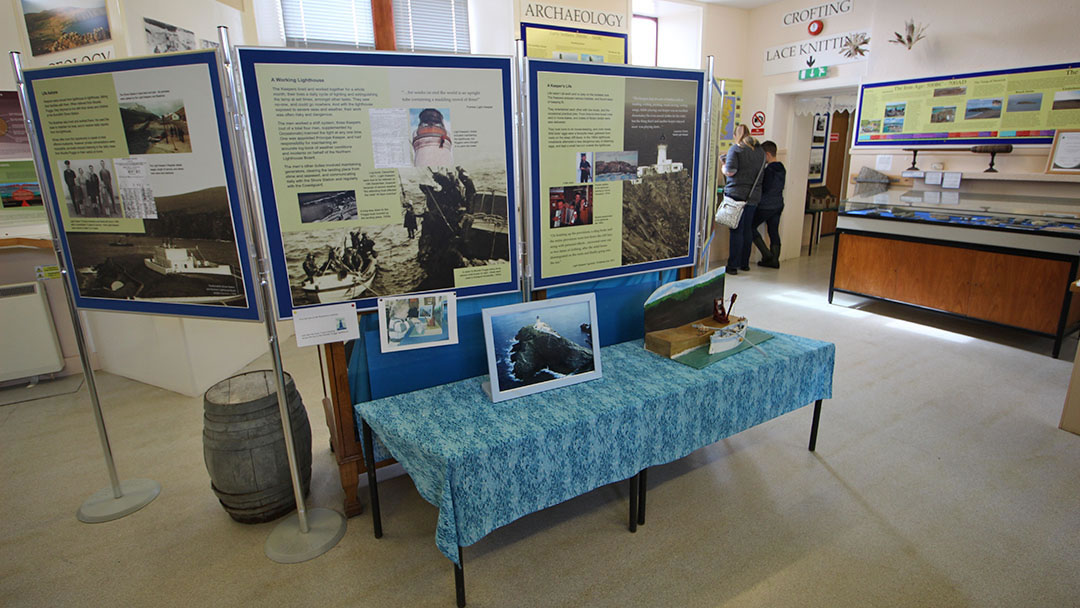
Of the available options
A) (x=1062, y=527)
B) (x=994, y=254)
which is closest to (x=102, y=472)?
(x=1062, y=527)

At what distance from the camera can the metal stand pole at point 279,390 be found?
71.1 inches

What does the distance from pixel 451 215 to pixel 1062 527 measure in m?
2.70

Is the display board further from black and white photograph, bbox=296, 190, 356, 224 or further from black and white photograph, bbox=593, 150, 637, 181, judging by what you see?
black and white photograph, bbox=296, 190, 356, 224

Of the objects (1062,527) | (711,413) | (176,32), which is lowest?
(1062,527)

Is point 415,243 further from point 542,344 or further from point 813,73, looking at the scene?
point 813,73

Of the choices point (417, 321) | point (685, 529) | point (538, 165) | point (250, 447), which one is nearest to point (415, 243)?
point (417, 321)

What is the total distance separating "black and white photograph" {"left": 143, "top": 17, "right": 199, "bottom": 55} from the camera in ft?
10.9

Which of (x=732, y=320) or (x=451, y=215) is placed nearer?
(x=451, y=215)

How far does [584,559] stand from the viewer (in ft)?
6.91

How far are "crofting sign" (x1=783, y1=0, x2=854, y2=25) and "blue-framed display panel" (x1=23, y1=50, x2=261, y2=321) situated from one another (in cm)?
628

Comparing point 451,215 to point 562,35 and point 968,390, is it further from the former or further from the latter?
point 562,35

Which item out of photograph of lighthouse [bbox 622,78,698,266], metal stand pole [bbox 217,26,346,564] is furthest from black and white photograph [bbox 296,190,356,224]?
photograph of lighthouse [bbox 622,78,698,266]

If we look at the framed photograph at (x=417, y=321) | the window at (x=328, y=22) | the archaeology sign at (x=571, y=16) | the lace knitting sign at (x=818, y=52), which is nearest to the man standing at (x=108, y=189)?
the framed photograph at (x=417, y=321)

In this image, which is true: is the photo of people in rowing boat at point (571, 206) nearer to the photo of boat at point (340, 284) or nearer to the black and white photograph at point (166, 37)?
the photo of boat at point (340, 284)
